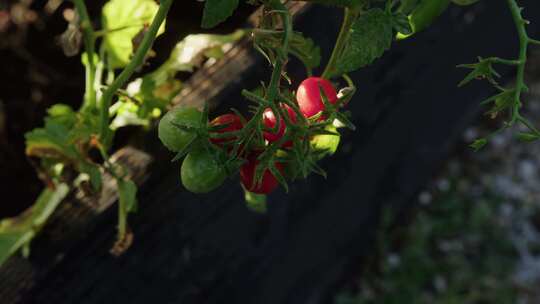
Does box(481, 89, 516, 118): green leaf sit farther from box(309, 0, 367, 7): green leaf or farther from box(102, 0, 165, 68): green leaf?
box(102, 0, 165, 68): green leaf

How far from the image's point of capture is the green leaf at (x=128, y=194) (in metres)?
0.70

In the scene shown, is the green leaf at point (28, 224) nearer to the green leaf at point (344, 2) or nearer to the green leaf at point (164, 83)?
the green leaf at point (164, 83)

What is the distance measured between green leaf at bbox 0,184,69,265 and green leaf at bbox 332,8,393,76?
0.47 m

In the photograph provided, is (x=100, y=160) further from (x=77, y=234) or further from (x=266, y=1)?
(x=266, y=1)

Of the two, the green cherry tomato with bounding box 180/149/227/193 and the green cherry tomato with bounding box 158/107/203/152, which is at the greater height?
the green cherry tomato with bounding box 158/107/203/152

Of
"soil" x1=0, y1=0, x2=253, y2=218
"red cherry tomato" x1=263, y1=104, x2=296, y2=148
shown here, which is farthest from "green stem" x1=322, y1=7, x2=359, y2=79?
"soil" x1=0, y1=0, x2=253, y2=218

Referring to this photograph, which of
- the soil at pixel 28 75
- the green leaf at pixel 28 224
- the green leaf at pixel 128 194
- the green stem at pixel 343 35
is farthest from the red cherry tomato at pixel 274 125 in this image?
the soil at pixel 28 75

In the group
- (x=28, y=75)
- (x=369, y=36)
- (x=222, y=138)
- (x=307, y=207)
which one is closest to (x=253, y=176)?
(x=222, y=138)

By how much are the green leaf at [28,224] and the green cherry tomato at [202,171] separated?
37 cm

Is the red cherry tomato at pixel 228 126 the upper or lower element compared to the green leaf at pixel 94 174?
upper

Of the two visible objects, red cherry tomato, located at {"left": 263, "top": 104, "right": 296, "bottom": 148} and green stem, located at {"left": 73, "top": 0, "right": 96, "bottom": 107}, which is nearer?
red cherry tomato, located at {"left": 263, "top": 104, "right": 296, "bottom": 148}

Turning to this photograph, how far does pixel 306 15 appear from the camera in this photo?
0.87 meters

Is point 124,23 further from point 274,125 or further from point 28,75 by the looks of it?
point 28,75

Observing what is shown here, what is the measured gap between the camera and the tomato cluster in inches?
18.9
